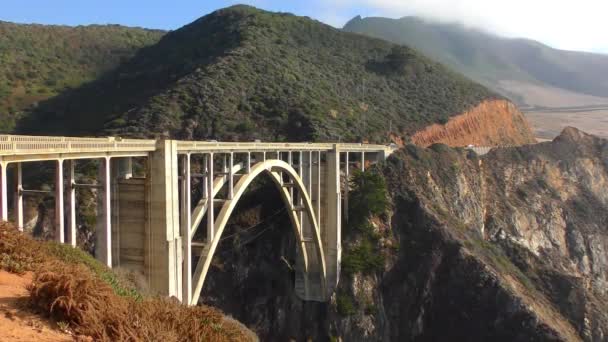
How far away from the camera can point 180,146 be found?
18.2 metres

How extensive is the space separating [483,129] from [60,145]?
203 ft

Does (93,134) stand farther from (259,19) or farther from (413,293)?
(259,19)

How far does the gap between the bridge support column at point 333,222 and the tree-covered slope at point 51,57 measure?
35.7m

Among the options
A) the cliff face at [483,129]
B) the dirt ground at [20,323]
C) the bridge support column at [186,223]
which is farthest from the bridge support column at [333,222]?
the dirt ground at [20,323]

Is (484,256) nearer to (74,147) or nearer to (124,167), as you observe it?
(124,167)

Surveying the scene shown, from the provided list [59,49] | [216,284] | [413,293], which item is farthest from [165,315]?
[59,49]

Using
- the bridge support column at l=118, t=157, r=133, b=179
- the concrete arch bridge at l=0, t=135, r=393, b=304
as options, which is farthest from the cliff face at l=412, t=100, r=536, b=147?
the bridge support column at l=118, t=157, r=133, b=179

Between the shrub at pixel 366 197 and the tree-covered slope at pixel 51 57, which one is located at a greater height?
the tree-covered slope at pixel 51 57

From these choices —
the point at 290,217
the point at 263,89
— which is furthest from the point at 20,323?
the point at 263,89

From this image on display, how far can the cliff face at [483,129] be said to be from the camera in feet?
202

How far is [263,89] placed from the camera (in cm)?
5666

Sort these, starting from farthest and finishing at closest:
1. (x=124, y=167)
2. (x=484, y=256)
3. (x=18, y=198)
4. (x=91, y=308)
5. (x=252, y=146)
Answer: (x=484, y=256) → (x=252, y=146) → (x=124, y=167) → (x=18, y=198) → (x=91, y=308)

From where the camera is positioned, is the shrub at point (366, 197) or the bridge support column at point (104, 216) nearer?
the bridge support column at point (104, 216)

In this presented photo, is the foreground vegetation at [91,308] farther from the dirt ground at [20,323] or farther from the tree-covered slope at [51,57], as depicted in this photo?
the tree-covered slope at [51,57]
